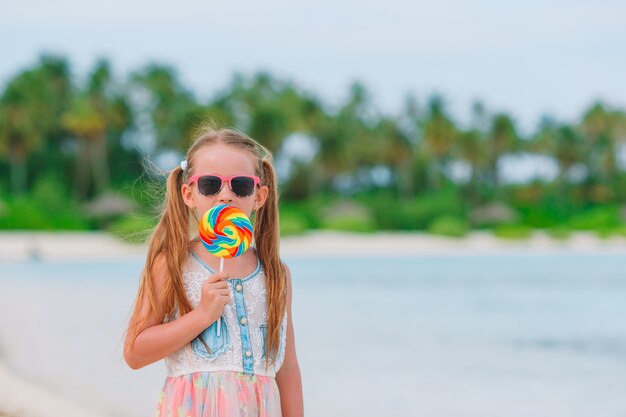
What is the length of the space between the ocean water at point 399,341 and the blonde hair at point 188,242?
1349mm

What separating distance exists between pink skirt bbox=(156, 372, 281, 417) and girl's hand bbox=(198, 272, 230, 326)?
0.17 m

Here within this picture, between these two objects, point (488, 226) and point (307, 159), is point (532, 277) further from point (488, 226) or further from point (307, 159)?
Answer: point (307, 159)

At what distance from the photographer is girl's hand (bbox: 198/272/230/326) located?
2064mm

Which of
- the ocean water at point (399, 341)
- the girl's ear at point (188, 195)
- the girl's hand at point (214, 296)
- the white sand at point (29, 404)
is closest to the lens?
the girl's hand at point (214, 296)

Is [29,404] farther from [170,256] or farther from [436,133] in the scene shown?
[436,133]

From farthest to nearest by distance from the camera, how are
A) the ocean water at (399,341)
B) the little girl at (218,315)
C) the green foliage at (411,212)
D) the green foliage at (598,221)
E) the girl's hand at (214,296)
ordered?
the green foliage at (598,221) < the green foliage at (411,212) < the ocean water at (399,341) < the little girl at (218,315) < the girl's hand at (214,296)

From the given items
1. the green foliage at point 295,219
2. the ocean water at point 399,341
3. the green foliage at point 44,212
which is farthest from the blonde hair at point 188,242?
the green foliage at point 44,212

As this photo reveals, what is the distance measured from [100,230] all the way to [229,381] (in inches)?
1381

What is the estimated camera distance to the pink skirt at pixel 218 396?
215 cm

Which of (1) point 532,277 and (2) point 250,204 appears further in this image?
(1) point 532,277

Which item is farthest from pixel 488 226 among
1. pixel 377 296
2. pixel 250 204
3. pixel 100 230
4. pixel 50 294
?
pixel 250 204

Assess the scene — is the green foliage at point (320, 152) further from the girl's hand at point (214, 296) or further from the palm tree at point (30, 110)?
the girl's hand at point (214, 296)

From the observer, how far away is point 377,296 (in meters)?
18.7

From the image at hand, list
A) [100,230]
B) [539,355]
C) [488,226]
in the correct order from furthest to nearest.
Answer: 1. [488,226]
2. [100,230]
3. [539,355]
